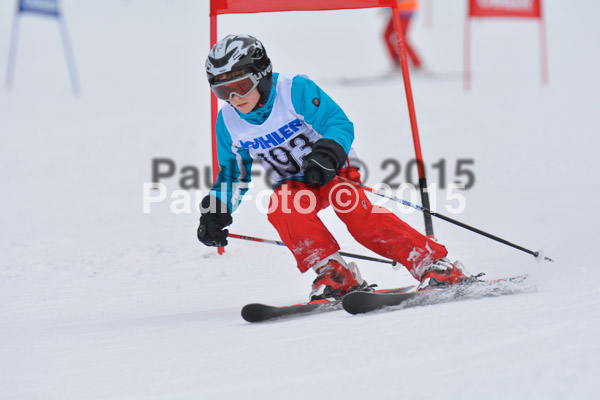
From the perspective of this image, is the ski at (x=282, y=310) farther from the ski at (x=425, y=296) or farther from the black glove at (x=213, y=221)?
the black glove at (x=213, y=221)

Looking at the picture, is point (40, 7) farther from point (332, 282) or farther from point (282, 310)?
point (282, 310)

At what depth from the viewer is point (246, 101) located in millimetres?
3027

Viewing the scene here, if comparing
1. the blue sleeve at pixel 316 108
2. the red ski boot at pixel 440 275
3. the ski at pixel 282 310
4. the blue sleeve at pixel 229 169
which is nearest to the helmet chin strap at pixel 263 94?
the blue sleeve at pixel 316 108

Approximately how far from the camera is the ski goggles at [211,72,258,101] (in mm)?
2963

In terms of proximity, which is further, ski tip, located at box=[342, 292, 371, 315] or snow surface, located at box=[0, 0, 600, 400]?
ski tip, located at box=[342, 292, 371, 315]

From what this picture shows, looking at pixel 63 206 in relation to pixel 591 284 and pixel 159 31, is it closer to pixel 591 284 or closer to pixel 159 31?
pixel 591 284

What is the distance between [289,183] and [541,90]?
772 cm

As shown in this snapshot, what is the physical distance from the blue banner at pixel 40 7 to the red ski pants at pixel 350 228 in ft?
28.0

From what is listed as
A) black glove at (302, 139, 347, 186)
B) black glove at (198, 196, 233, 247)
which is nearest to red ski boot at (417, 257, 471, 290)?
black glove at (302, 139, 347, 186)

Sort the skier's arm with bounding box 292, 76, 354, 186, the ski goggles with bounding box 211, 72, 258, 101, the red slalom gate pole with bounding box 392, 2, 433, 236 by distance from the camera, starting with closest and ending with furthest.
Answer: the skier's arm with bounding box 292, 76, 354, 186 < the ski goggles with bounding box 211, 72, 258, 101 < the red slalom gate pole with bounding box 392, 2, 433, 236

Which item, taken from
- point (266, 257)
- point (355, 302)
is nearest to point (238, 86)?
point (355, 302)

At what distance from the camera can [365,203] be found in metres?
3.06

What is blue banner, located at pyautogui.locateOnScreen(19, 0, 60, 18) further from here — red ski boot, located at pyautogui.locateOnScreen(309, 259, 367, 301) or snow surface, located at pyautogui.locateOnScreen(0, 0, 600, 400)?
red ski boot, located at pyautogui.locateOnScreen(309, 259, 367, 301)

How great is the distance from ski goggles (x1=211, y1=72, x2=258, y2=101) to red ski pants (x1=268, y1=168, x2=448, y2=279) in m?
0.45
